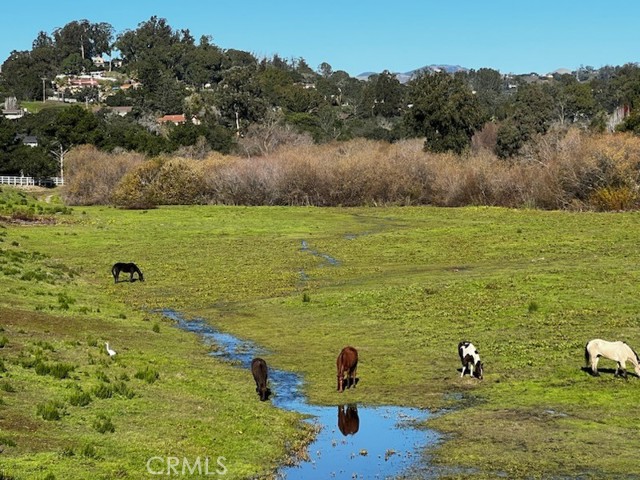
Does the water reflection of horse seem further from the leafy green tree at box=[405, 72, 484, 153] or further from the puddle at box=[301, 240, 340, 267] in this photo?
the leafy green tree at box=[405, 72, 484, 153]

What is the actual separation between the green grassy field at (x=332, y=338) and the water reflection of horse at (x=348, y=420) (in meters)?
0.74

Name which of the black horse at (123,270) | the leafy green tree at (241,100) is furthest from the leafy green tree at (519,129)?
the black horse at (123,270)

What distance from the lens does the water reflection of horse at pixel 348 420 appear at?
18.8 m

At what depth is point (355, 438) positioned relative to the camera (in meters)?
18.2

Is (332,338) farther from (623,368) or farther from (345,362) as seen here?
(623,368)

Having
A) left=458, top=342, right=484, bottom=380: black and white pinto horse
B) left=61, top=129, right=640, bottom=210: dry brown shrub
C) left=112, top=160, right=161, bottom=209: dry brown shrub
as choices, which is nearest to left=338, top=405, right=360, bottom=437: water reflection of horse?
left=458, top=342, right=484, bottom=380: black and white pinto horse

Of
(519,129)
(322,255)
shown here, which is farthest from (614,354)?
(519,129)

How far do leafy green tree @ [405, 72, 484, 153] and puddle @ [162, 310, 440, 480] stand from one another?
87102 millimetres

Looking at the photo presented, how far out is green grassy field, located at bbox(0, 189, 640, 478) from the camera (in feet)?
54.5

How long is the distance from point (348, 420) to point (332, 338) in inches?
364

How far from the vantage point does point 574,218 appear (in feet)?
219

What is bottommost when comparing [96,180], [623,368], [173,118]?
[623,368]

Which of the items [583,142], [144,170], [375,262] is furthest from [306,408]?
[144,170]

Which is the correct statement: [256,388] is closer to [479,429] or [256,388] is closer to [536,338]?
[479,429]
